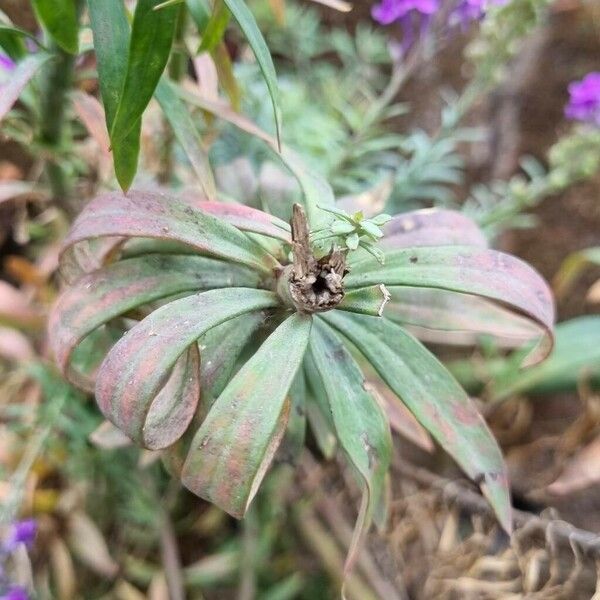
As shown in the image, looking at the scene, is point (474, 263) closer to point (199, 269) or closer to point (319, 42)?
point (199, 269)

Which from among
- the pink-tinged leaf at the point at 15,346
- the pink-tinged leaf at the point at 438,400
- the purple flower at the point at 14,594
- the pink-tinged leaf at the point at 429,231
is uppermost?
the pink-tinged leaf at the point at 429,231

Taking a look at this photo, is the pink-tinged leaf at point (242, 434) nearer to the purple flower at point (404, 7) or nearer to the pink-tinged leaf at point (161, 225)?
the pink-tinged leaf at point (161, 225)

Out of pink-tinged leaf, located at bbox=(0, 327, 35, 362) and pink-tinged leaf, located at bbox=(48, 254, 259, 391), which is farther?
pink-tinged leaf, located at bbox=(0, 327, 35, 362)

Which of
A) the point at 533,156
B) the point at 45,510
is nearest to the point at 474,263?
the point at 45,510

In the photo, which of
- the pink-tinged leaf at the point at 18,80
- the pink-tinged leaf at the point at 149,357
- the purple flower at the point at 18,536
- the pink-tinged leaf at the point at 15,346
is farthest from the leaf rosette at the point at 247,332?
the pink-tinged leaf at the point at 15,346

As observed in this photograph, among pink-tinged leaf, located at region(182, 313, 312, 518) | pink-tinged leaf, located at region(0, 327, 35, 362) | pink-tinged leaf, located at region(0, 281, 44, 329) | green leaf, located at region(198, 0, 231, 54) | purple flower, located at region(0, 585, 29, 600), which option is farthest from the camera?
pink-tinged leaf, located at region(0, 327, 35, 362)

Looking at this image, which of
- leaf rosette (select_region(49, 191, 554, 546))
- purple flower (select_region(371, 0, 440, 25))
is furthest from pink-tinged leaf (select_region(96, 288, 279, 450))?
purple flower (select_region(371, 0, 440, 25))

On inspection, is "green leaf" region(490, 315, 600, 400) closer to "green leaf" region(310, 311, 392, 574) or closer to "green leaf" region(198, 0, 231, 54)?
"green leaf" region(310, 311, 392, 574)
